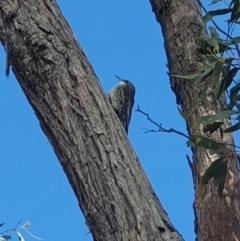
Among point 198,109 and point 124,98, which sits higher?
point 124,98

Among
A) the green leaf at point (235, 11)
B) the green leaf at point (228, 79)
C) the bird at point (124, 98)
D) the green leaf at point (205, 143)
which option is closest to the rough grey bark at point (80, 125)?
the green leaf at point (205, 143)

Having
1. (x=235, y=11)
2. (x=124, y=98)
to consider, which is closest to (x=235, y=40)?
(x=235, y=11)

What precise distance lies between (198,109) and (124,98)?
53.0 inches

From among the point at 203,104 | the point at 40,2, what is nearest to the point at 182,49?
the point at 203,104

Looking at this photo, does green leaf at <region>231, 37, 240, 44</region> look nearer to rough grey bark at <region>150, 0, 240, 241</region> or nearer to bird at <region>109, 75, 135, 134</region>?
rough grey bark at <region>150, 0, 240, 241</region>

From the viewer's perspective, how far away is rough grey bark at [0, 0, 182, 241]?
1785 millimetres

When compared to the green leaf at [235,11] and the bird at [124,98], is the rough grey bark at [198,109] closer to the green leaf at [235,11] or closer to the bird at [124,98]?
the green leaf at [235,11]

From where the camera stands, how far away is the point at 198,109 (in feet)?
8.64

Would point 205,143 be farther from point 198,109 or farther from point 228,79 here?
point 198,109

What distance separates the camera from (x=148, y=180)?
189 cm

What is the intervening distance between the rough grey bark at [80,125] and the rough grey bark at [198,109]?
0.45 metres

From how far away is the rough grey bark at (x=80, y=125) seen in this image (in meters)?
1.79

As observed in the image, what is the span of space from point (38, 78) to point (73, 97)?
0.38 feet

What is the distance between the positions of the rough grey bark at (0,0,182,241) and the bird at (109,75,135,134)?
1488 mm
